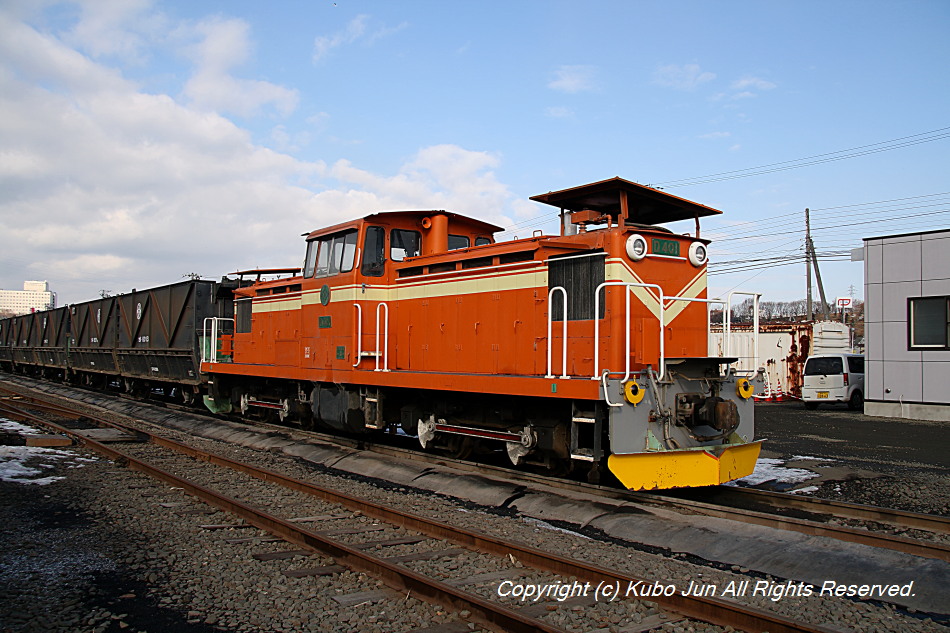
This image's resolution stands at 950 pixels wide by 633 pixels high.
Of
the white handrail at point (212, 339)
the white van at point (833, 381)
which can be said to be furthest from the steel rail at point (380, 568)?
the white van at point (833, 381)

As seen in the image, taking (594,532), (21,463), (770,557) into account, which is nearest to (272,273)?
(21,463)

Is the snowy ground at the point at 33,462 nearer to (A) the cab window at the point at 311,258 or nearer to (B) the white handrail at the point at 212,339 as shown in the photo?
(A) the cab window at the point at 311,258

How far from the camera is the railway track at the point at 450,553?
4129 mm

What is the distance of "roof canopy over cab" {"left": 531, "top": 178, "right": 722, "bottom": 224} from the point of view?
26.1 feet

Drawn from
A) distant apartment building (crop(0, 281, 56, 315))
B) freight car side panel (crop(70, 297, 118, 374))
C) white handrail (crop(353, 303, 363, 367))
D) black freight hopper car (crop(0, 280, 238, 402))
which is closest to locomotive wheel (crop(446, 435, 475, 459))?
white handrail (crop(353, 303, 363, 367))

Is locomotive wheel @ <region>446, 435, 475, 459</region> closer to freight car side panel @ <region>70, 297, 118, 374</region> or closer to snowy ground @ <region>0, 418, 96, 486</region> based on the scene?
snowy ground @ <region>0, 418, 96, 486</region>

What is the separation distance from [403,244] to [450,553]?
616 centimetres

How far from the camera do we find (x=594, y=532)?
6.57 m

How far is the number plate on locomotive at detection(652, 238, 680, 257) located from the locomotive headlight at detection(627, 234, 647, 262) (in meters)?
0.33

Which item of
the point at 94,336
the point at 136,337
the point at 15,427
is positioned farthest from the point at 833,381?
the point at 94,336

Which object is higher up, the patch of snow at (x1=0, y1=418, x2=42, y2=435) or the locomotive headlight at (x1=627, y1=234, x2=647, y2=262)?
the locomotive headlight at (x1=627, y1=234, x2=647, y2=262)

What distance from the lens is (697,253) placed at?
8414mm

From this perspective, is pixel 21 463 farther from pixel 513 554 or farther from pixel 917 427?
pixel 917 427

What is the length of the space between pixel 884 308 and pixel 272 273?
1566 centimetres
